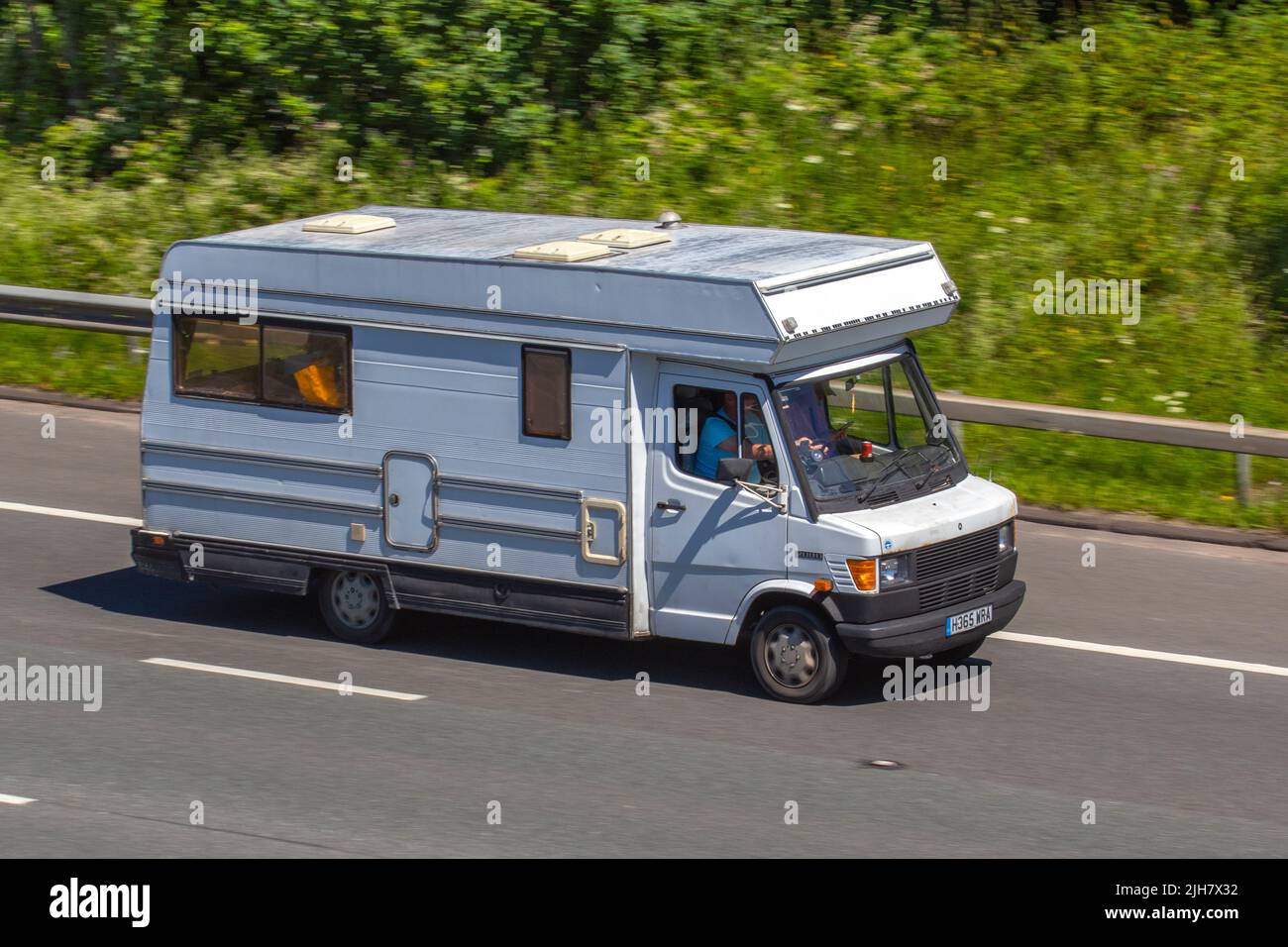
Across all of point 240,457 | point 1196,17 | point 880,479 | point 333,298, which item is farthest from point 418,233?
point 1196,17

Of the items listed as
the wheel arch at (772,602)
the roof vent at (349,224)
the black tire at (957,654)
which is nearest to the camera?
the wheel arch at (772,602)

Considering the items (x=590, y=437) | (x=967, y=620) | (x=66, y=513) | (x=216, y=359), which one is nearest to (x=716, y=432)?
(x=590, y=437)

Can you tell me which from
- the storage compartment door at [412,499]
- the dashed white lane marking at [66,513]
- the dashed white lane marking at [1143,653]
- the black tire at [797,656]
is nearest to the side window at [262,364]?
the storage compartment door at [412,499]

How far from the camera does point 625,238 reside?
11539 mm

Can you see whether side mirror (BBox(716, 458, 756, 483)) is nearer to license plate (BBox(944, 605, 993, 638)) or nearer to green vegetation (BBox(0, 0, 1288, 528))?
license plate (BBox(944, 605, 993, 638))

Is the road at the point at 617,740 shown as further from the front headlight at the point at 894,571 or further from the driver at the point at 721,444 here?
the driver at the point at 721,444

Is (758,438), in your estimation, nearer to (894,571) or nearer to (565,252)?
(894,571)

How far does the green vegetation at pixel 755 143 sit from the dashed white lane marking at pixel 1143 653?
15.2 feet

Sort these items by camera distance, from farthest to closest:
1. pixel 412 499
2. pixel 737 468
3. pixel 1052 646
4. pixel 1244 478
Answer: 1. pixel 1244 478
2. pixel 1052 646
3. pixel 412 499
4. pixel 737 468

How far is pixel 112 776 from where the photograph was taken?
972 cm

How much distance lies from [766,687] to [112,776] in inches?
143

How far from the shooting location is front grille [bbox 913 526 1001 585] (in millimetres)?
10711

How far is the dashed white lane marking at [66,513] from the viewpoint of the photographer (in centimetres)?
1481

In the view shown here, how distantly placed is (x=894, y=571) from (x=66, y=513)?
744 centimetres
